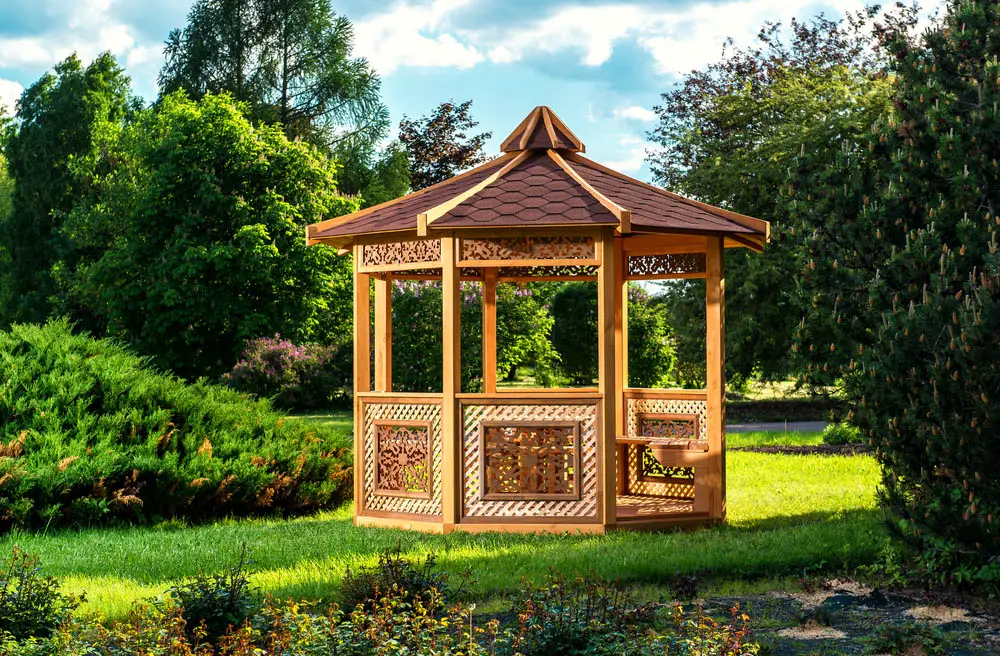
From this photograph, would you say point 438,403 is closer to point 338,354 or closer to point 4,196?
point 338,354

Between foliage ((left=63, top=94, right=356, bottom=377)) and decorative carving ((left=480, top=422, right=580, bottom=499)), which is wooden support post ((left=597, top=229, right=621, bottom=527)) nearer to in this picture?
decorative carving ((left=480, top=422, right=580, bottom=499))

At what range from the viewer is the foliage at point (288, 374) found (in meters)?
27.7

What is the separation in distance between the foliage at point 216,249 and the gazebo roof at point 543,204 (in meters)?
15.1

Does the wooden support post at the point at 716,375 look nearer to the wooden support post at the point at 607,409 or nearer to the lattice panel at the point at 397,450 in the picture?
the wooden support post at the point at 607,409

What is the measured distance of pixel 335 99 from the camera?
134ft

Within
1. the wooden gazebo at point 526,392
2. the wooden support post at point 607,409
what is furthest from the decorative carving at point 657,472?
the wooden support post at point 607,409

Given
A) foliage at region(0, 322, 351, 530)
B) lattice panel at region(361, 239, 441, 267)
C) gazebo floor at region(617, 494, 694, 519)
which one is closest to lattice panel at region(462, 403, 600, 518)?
gazebo floor at region(617, 494, 694, 519)

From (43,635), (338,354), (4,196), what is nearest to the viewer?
(43,635)

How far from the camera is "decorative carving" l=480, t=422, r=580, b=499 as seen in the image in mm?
9656

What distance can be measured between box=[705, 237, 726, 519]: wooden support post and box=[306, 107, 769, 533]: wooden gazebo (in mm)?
12

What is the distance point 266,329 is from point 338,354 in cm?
232

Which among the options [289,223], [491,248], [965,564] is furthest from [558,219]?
[289,223]

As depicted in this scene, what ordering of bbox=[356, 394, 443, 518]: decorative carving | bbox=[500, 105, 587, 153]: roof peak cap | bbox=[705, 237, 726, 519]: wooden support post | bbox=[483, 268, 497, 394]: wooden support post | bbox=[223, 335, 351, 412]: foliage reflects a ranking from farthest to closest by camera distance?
bbox=[223, 335, 351, 412]: foliage < bbox=[483, 268, 497, 394]: wooden support post < bbox=[500, 105, 587, 153]: roof peak cap < bbox=[705, 237, 726, 519]: wooden support post < bbox=[356, 394, 443, 518]: decorative carving

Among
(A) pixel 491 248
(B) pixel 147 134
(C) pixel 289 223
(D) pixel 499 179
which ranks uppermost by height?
(B) pixel 147 134
